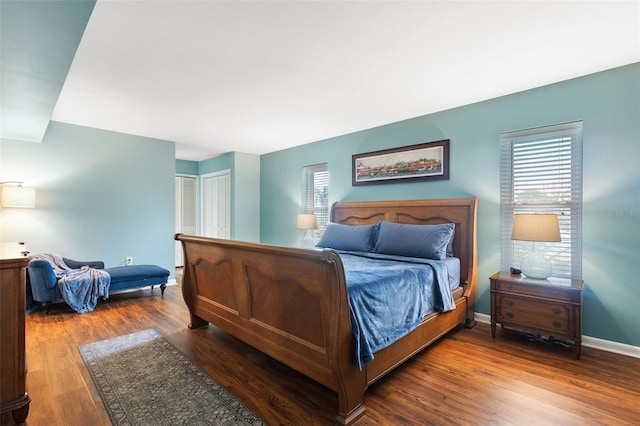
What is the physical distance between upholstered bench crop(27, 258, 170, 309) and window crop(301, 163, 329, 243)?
2476 mm

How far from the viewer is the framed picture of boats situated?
146 inches

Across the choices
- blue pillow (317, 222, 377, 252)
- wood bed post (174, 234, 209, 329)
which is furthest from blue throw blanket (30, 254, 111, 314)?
blue pillow (317, 222, 377, 252)

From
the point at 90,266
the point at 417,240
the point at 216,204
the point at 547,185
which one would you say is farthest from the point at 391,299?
the point at 216,204

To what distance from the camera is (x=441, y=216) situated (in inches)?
140

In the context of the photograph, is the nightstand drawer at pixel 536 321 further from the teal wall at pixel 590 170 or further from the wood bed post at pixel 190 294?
the wood bed post at pixel 190 294

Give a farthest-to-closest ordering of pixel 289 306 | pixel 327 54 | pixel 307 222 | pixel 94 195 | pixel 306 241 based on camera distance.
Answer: pixel 306 241 → pixel 307 222 → pixel 94 195 → pixel 327 54 → pixel 289 306

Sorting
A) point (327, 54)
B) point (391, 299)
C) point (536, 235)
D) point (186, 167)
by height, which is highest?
point (327, 54)

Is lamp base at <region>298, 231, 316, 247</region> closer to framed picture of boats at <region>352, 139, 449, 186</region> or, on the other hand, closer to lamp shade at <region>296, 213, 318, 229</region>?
lamp shade at <region>296, 213, 318, 229</region>

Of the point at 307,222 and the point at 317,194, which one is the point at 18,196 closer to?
the point at 307,222

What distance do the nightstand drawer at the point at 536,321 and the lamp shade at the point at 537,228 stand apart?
68 cm

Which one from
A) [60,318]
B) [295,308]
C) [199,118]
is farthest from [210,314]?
[199,118]

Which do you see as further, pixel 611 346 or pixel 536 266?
pixel 536 266

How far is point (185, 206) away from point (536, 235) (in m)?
6.58

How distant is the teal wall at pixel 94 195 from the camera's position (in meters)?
4.03
